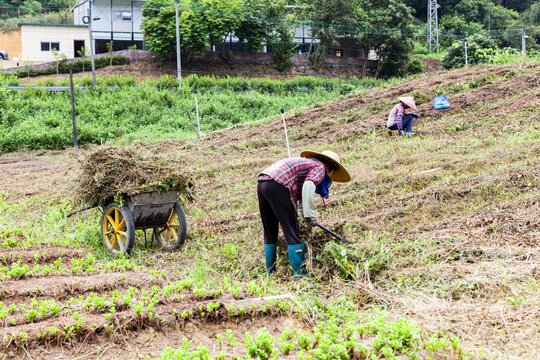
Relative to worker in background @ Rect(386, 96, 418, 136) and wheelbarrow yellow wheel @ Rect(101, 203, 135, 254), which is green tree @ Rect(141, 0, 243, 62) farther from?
wheelbarrow yellow wheel @ Rect(101, 203, 135, 254)

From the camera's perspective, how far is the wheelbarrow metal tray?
23.3 ft

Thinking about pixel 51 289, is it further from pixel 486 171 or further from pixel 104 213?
pixel 486 171

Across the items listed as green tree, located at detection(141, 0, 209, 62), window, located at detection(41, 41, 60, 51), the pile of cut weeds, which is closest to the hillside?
the pile of cut weeds

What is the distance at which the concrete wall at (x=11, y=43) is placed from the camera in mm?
41438

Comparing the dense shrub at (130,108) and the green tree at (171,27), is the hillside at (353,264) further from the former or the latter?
the green tree at (171,27)

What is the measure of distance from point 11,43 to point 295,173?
44.2 m

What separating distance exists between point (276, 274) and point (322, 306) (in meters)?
1.21

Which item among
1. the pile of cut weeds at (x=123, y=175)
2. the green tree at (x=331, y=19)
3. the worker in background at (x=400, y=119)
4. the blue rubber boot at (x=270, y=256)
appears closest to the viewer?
the blue rubber boot at (x=270, y=256)

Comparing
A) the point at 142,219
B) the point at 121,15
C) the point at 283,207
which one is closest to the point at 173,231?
the point at 142,219

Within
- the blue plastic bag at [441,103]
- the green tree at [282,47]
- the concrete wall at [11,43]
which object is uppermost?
the concrete wall at [11,43]

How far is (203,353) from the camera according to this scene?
3.53 meters

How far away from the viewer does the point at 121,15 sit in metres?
38.8

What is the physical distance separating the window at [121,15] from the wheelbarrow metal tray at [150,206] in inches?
1393

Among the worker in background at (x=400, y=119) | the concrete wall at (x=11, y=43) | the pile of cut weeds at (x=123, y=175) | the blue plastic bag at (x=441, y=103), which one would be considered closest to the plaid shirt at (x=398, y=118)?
the worker in background at (x=400, y=119)
